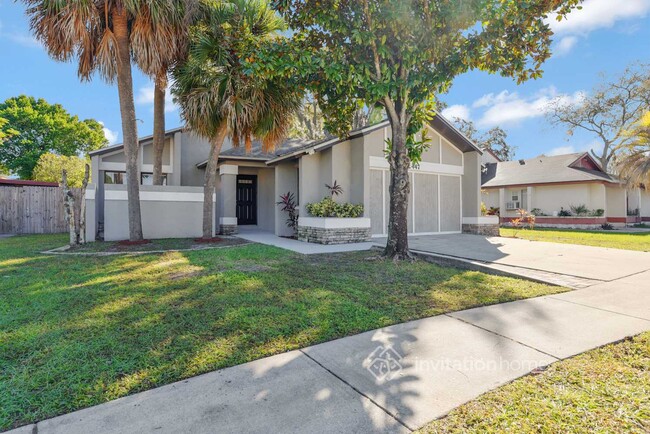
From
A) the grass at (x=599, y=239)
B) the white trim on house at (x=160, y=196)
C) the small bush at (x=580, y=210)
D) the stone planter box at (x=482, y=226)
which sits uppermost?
the white trim on house at (x=160, y=196)

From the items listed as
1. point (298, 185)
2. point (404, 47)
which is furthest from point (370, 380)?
point (298, 185)

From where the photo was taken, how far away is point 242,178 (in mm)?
15508

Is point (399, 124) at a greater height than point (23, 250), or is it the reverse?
point (399, 124)

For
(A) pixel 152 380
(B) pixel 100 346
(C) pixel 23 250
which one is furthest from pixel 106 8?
(A) pixel 152 380

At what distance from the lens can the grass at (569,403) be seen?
2.14 meters

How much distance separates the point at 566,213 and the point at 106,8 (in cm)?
2392

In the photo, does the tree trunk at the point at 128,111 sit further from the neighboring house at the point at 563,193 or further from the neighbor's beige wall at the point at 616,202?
the neighbor's beige wall at the point at 616,202

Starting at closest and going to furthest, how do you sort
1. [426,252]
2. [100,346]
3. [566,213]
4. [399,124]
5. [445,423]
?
[445,423] < [100,346] < [399,124] < [426,252] < [566,213]

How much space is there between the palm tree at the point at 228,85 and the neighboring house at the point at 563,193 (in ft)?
44.6

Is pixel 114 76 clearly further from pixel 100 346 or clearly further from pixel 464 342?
pixel 464 342

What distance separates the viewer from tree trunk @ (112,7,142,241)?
917 cm

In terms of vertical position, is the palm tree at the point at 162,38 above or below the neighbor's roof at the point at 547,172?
above

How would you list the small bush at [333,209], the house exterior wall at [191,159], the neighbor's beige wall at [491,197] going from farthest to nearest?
the neighbor's beige wall at [491,197]
the house exterior wall at [191,159]
the small bush at [333,209]

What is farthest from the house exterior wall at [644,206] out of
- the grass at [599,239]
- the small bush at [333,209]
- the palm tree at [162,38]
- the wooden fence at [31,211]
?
the wooden fence at [31,211]
